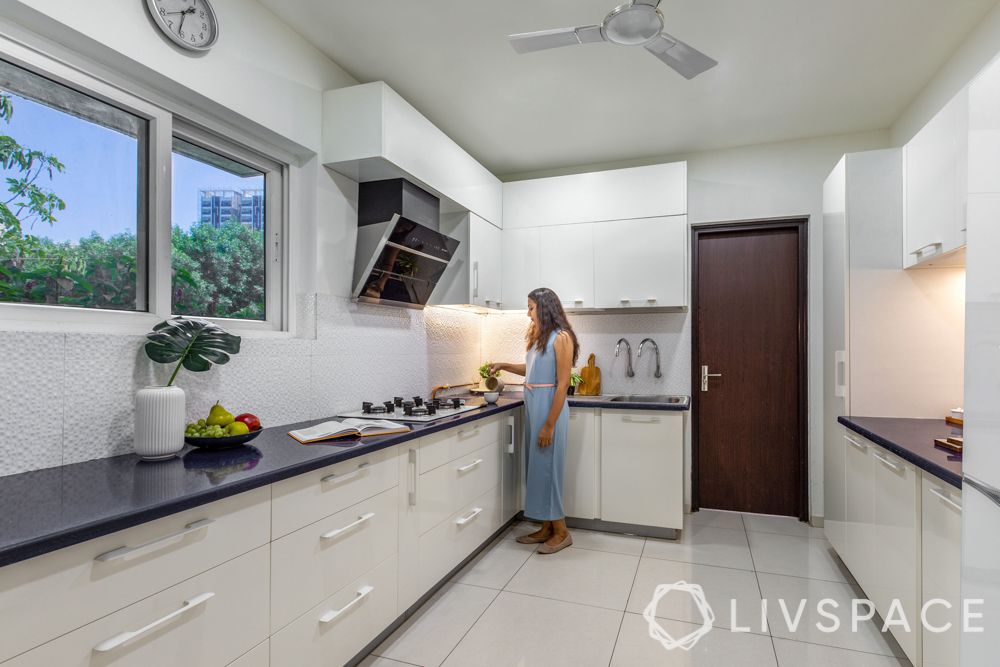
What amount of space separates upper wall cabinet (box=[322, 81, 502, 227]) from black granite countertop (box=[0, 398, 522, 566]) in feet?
4.57

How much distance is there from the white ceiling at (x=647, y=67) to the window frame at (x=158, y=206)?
2.04 ft

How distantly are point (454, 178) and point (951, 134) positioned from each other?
243 centimetres

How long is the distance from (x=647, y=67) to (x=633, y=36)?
950mm

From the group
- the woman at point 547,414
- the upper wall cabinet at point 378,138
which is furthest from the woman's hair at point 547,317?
the upper wall cabinet at point 378,138

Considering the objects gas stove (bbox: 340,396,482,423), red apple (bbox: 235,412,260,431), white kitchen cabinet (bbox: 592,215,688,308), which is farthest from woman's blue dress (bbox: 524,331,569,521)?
red apple (bbox: 235,412,260,431)

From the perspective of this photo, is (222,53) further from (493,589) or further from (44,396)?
(493,589)

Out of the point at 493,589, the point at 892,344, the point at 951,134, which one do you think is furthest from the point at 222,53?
the point at 892,344

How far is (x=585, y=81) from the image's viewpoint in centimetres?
292

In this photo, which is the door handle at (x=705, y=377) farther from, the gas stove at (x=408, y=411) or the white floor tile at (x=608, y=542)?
the gas stove at (x=408, y=411)

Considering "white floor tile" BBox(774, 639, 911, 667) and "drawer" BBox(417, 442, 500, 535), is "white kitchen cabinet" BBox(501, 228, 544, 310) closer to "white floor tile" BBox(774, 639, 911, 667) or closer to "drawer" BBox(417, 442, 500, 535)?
"drawer" BBox(417, 442, 500, 535)

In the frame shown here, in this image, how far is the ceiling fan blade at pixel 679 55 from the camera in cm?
195

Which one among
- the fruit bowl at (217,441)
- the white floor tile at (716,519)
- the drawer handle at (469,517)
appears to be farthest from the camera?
the white floor tile at (716,519)

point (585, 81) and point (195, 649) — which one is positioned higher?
point (585, 81)

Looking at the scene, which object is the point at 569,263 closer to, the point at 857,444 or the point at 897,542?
the point at 857,444
